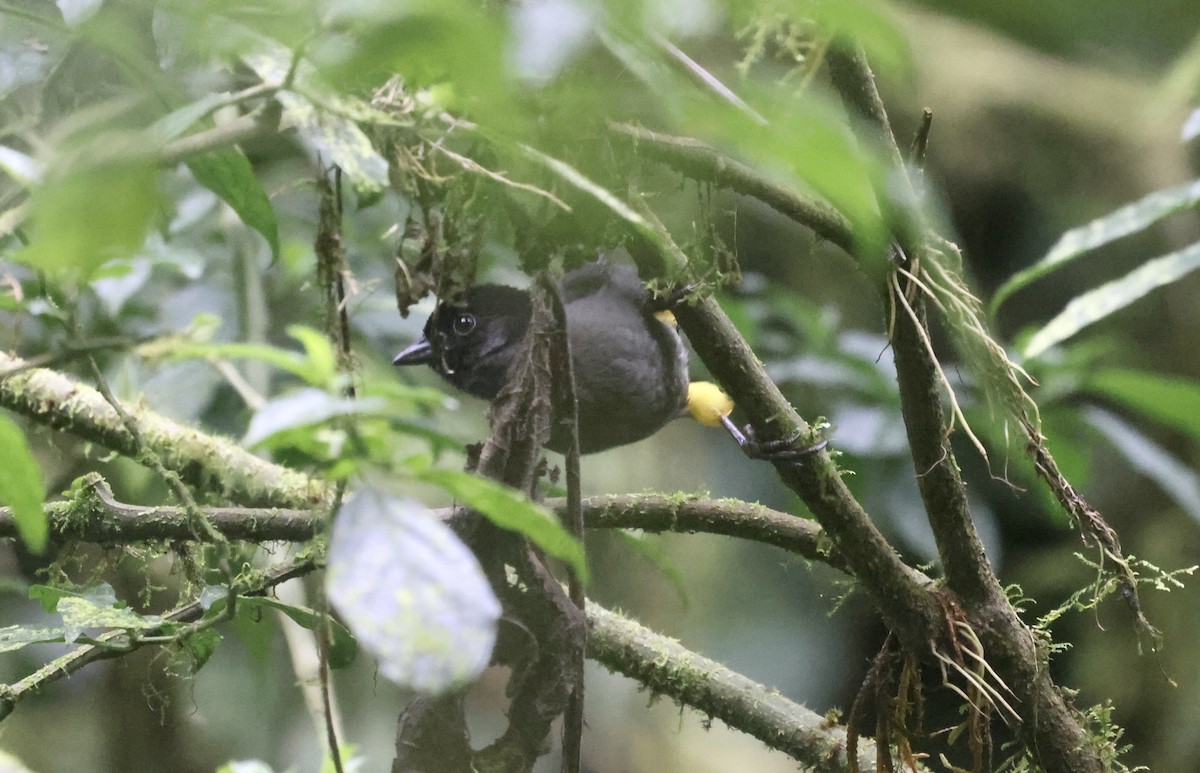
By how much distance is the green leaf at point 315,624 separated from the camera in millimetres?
963

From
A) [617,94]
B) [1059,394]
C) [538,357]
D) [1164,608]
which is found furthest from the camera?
[1164,608]

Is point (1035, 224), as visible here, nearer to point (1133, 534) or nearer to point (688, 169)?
point (1133, 534)

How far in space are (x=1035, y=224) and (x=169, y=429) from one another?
3.51 meters

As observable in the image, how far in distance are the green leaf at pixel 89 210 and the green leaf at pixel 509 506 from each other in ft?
0.61

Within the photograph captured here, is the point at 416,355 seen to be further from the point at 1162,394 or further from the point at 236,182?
the point at 1162,394

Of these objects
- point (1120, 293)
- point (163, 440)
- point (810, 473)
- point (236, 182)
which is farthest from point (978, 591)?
point (163, 440)

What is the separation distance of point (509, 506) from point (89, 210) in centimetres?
24

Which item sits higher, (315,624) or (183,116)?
(183,116)

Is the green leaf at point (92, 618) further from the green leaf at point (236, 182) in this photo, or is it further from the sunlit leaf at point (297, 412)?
the sunlit leaf at point (297, 412)

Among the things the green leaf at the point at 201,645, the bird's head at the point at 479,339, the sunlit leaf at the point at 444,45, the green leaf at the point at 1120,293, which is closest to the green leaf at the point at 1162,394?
the green leaf at the point at 1120,293

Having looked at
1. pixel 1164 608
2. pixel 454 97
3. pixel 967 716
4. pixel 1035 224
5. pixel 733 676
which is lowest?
pixel 1164 608

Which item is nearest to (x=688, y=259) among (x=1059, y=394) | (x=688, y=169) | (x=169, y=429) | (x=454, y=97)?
(x=688, y=169)

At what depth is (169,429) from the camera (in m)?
1.71

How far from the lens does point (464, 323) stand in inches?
75.5
